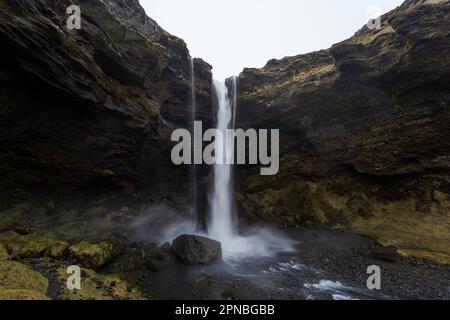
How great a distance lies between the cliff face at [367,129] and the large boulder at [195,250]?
13093mm

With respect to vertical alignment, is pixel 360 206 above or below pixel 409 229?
above

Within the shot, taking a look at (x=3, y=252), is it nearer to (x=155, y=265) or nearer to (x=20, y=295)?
(x=20, y=295)

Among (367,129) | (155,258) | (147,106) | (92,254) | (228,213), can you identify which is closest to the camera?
(92,254)

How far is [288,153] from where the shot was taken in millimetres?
32344

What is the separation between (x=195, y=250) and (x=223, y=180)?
52.6ft

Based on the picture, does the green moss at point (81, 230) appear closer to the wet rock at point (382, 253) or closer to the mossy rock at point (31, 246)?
the mossy rock at point (31, 246)

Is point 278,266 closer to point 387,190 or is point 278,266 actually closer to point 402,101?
point 387,190

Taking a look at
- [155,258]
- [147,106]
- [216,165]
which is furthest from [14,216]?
[216,165]

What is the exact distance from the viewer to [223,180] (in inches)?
1350

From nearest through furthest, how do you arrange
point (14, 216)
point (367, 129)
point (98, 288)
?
point (98, 288), point (14, 216), point (367, 129)
